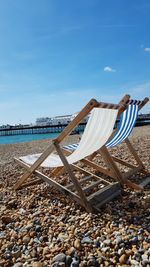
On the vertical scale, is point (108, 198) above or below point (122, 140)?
below

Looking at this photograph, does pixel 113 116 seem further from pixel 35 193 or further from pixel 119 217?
pixel 35 193

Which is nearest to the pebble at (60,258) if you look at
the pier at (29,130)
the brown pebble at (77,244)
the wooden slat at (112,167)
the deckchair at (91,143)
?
the brown pebble at (77,244)

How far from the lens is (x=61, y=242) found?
6.75ft

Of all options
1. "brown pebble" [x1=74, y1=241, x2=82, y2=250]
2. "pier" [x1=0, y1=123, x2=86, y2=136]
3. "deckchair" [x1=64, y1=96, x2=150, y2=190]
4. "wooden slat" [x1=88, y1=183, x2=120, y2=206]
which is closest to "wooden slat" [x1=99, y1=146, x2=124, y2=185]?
"deckchair" [x1=64, y1=96, x2=150, y2=190]

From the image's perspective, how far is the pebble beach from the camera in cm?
181

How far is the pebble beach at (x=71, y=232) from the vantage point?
1.81m

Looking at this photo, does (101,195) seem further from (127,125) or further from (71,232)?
(127,125)

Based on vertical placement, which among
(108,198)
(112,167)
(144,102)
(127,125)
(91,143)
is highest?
(144,102)

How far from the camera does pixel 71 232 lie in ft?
7.30

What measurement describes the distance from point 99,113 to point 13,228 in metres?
1.61

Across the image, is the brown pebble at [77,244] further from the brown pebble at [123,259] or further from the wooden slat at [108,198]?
the wooden slat at [108,198]

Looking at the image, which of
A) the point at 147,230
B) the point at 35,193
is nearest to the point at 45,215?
the point at 35,193

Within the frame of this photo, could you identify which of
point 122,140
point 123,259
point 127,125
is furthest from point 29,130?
point 123,259

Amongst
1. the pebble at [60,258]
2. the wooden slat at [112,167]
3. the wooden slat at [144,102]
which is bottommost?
the pebble at [60,258]
